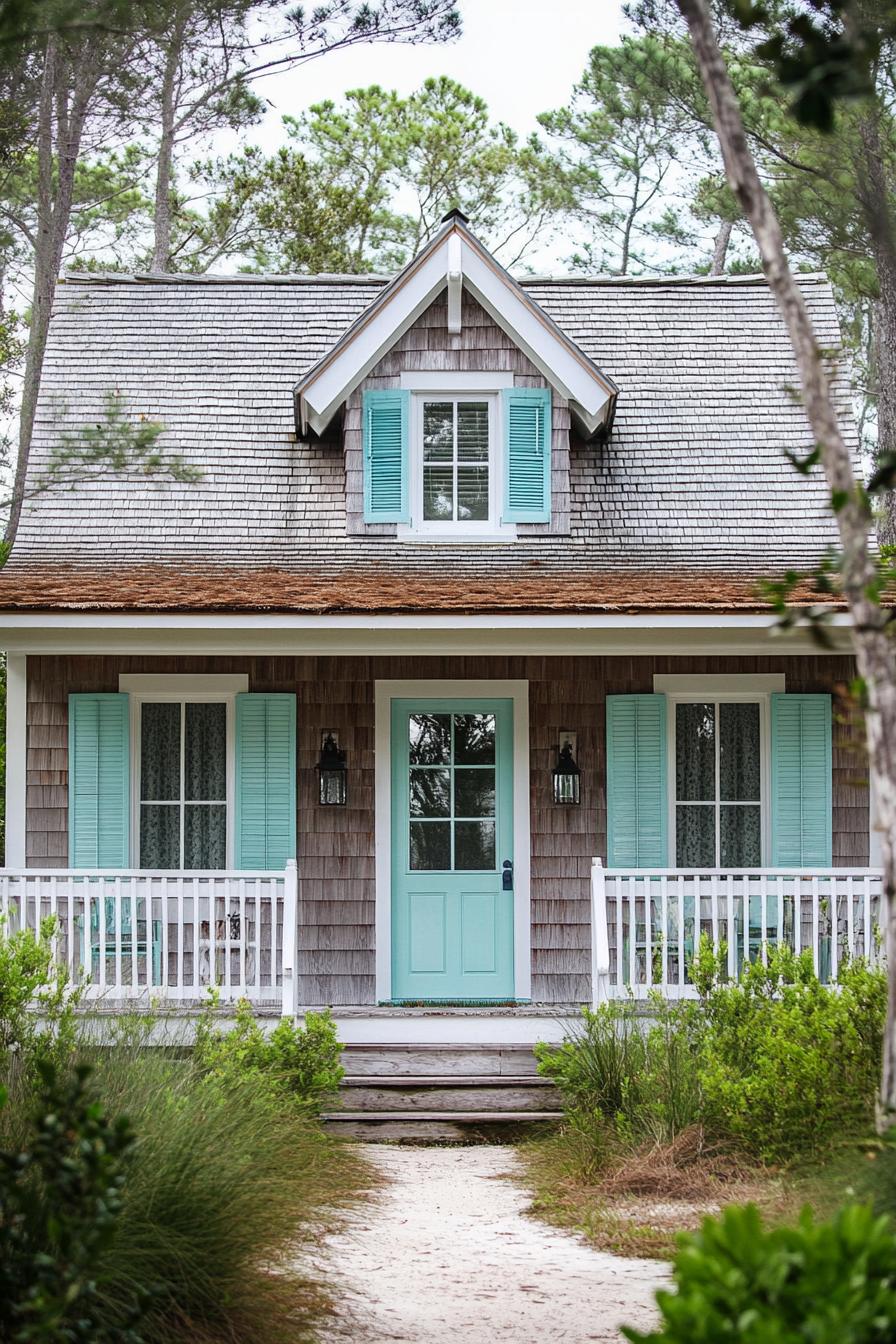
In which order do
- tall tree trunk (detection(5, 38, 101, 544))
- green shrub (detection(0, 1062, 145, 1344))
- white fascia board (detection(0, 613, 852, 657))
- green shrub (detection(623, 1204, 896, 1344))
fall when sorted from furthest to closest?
tall tree trunk (detection(5, 38, 101, 544)) → white fascia board (detection(0, 613, 852, 657)) → green shrub (detection(0, 1062, 145, 1344)) → green shrub (detection(623, 1204, 896, 1344))

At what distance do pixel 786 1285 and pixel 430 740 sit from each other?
7.73 meters

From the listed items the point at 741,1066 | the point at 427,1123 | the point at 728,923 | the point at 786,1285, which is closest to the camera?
the point at 786,1285

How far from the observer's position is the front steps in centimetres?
907

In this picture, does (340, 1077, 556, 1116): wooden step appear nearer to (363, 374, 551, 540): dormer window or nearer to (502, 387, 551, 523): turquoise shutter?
(363, 374, 551, 540): dormer window

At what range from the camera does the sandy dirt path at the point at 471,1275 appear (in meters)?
5.43

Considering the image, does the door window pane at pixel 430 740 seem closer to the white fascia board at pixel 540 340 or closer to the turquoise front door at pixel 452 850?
the turquoise front door at pixel 452 850

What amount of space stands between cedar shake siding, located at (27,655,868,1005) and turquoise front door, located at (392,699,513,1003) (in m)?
0.20

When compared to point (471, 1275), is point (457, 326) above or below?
above

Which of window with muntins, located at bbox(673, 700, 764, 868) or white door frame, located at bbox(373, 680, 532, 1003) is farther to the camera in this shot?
window with muntins, located at bbox(673, 700, 764, 868)

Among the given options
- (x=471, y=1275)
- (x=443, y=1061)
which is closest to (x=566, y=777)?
(x=443, y=1061)

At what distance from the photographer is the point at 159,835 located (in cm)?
1072

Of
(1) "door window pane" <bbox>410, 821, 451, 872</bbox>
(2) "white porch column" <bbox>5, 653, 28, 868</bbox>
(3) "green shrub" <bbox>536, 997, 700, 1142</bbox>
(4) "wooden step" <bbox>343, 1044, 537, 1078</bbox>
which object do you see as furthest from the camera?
(1) "door window pane" <bbox>410, 821, 451, 872</bbox>

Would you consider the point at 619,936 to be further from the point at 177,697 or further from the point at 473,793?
the point at 177,697

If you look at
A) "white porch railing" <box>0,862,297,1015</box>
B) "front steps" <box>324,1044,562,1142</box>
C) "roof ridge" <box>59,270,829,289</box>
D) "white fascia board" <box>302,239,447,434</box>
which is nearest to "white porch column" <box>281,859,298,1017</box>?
"white porch railing" <box>0,862,297,1015</box>
